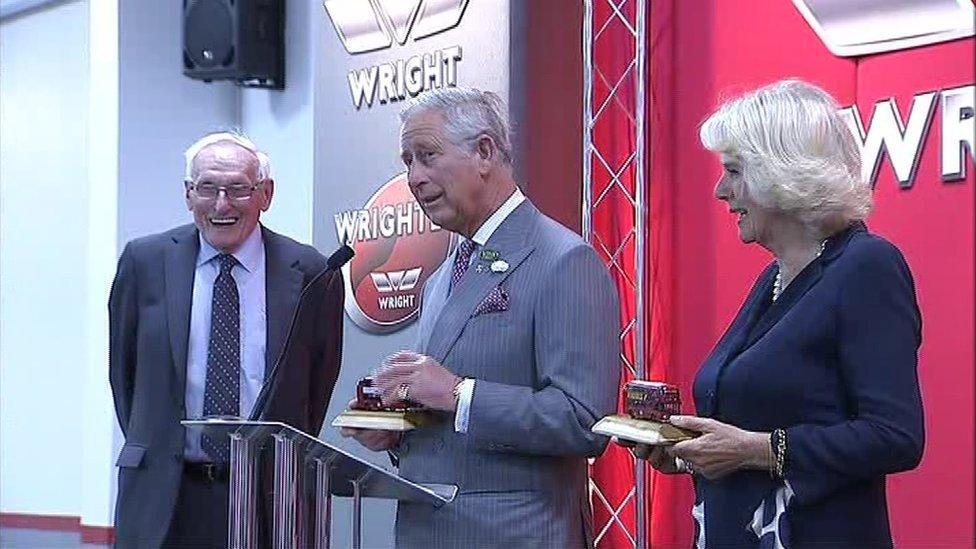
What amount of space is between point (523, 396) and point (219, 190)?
1.38 meters

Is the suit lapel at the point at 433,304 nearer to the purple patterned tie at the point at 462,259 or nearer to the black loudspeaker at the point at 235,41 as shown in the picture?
the purple patterned tie at the point at 462,259

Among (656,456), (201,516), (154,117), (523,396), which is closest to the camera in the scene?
(656,456)

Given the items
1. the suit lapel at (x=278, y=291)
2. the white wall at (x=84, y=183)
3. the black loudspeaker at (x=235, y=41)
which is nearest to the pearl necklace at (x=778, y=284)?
the suit lapel at (x=278, y=291)

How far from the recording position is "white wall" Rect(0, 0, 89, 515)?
9.20m

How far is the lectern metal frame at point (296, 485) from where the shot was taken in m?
2.80

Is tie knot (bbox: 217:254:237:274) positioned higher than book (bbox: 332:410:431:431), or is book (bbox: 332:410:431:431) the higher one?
tie knot (bbox: 217:254:237:274)

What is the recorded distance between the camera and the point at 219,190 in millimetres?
3910

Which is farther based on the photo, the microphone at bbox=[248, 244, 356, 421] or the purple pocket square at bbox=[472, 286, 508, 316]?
the microphone at bbox=[248, 244, 356, 421]

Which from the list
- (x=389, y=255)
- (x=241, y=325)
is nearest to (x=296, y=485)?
(x=241, y=325)

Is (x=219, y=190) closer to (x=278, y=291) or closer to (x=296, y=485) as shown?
(x=278, y=291)

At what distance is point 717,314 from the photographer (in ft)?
15.4

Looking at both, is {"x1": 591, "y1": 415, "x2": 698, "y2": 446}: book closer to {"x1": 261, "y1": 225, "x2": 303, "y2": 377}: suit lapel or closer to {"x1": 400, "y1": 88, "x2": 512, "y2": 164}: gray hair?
{"x1": 400, "y1": 88, "x2": 512, "y2": 164}: gray hair

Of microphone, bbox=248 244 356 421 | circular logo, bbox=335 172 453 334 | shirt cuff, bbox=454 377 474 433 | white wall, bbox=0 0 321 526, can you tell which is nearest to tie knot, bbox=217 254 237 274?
microphone, bbox=248 244 356 421

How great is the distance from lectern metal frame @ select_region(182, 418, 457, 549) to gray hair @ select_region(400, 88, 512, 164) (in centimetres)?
63
